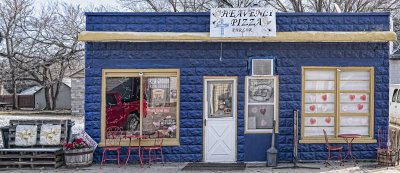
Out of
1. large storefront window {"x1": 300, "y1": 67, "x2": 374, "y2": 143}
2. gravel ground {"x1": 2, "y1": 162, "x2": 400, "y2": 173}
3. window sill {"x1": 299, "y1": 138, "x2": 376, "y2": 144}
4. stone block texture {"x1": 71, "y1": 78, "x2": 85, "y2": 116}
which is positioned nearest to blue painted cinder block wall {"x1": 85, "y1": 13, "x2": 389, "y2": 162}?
window sill {"x1": 299, "y1": 138, "x2": 376, "y2": 144}

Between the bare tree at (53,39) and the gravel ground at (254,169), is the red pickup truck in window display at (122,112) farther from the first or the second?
the bare tree at (53,39)

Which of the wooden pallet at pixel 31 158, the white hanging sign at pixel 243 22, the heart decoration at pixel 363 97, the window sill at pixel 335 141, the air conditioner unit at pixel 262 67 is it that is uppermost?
the white hanging sign at pixel 243 22

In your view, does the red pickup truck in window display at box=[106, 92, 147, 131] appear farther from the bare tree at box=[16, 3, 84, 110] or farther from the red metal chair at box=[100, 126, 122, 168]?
the bare tree at box=[16, 3, 84, 110]

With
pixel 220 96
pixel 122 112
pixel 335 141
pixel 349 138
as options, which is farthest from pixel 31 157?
pixel 349 138

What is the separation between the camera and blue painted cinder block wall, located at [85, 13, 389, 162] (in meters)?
9.95

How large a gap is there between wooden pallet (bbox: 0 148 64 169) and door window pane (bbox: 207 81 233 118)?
3.86 meters

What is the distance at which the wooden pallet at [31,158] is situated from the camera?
30.8ft

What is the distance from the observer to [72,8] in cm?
2611

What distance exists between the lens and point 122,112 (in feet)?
33.1

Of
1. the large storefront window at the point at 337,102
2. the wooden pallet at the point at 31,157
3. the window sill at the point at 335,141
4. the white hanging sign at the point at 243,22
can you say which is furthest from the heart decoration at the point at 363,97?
the wooden pallet at the point at 31,157

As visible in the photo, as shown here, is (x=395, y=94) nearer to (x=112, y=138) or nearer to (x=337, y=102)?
(x=337, y=102)

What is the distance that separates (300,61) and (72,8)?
782 inches

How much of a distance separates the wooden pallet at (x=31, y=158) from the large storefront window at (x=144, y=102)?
141 centimetres

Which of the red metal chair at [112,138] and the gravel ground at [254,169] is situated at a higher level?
the red metal chair at [112,138]
